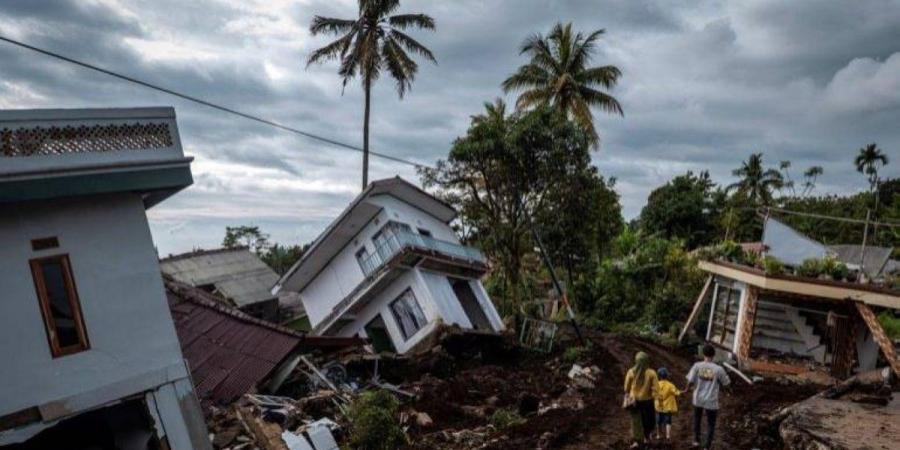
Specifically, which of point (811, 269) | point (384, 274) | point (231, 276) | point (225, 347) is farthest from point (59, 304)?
point (231, 276)

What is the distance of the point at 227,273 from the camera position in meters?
32.9

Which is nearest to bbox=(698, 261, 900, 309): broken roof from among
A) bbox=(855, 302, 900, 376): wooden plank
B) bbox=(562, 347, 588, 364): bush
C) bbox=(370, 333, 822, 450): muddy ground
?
bbox=(855, 302, 900, 376): wooden plank

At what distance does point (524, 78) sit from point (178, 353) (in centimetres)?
2406

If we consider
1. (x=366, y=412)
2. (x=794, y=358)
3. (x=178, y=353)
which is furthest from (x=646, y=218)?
(x=178, y=353)

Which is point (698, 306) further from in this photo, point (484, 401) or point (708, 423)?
point (708, 423)

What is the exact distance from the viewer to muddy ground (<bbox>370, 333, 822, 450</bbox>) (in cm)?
1064

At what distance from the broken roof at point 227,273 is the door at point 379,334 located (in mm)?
11887

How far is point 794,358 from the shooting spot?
57.2 ft

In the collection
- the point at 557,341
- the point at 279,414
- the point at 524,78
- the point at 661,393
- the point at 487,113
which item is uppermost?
the point at 524,78

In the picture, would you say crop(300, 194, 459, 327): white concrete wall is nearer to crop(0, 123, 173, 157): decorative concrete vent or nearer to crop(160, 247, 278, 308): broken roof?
crop(160, 247, 278, 308): broken roof

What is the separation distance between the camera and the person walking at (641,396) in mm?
9180

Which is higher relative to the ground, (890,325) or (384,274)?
(384,274)

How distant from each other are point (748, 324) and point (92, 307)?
1698cm

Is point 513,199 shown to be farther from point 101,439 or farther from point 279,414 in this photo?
point 101,439
